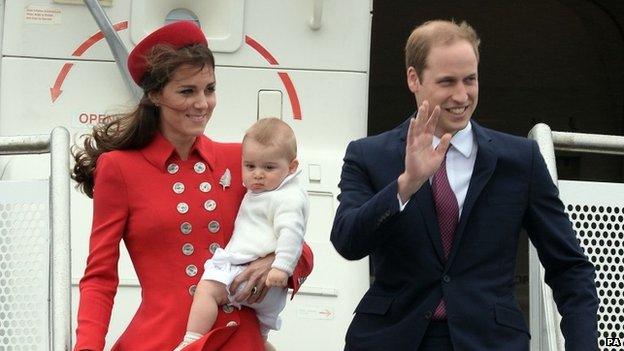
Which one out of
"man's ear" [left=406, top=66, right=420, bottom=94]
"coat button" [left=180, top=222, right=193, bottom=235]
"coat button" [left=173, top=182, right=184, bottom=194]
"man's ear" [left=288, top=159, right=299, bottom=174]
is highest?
"man's ear" [left=406, top=66, right=420, bottom=94]

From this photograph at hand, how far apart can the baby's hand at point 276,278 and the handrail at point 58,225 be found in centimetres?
61

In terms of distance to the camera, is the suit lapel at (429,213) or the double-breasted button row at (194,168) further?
the double-breasted button row at (194,168)

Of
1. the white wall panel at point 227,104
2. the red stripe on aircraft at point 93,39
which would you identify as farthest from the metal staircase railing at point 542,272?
the red stripe on aircraft at point 93,39

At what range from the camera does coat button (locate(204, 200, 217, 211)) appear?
2701 mm

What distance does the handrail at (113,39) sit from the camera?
4.69 meters

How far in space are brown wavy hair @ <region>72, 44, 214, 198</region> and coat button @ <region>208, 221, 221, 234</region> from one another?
24 cm

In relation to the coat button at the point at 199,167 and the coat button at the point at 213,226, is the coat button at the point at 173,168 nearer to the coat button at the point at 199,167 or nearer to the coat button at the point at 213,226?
the coat button at the point at 199,167

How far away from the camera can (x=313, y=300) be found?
4.46m

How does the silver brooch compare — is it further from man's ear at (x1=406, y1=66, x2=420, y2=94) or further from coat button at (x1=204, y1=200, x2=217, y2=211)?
man's ear at (x1=406, y1=66, x2=420, y2=94)

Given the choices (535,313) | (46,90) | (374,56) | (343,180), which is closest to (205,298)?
(343,180)

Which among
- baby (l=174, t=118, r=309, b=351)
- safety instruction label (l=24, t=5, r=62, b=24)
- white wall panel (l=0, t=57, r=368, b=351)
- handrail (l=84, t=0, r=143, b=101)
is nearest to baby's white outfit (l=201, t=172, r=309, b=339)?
baby (l=174, t=118, r=309, b=351)

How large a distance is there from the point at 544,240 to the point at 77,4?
261 cm

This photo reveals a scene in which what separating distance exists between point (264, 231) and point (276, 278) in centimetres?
12

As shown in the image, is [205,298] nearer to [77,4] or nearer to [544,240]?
[544,240]
